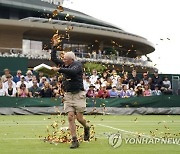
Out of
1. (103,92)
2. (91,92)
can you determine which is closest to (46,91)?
(91,92)

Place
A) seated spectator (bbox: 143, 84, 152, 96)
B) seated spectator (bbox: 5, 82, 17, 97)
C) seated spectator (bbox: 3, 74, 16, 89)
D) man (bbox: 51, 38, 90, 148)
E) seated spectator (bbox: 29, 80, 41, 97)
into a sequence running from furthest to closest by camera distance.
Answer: seated spectator (bbox: 143, 84, 152, 96) → seated spectator (bbox: 29, 80, 41, 97) → seated spectator (bbox: 5, 82, 17, 97) → seated spectator (bbox: 3, 74, 16, 89) → man (bbox: 51, 38, 90, 148)

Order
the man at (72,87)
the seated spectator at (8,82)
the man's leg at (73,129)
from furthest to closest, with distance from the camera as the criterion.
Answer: the seated spectator at (8,82) < the man at (72,87) < the man's leg at (73,129)

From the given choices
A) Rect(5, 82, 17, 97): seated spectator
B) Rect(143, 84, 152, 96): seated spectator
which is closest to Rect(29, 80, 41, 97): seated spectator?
Rect(5, 82, 17, 97): seated spectator

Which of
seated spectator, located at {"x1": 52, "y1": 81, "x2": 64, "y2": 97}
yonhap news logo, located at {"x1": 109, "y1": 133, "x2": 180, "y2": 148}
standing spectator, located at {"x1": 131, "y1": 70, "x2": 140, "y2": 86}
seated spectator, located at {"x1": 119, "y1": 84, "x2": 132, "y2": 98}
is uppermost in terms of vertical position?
standing spectator, located at {"x1": 131, "y1": 70, "x2": 140, "y2": 86}

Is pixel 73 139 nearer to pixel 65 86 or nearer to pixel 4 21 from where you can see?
pixel 65 86

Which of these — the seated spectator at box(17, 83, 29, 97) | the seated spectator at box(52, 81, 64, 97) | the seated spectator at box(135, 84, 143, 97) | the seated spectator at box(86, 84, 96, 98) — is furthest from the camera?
the seated spectator at box(135, 84, 143, 97)

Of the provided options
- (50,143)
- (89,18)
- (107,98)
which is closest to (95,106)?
(107,98)

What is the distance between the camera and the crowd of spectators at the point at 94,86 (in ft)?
75.4

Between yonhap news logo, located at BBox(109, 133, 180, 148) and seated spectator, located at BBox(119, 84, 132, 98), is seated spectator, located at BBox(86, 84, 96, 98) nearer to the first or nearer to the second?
seated spectator, located at BBox(119, 84, 132, 98)

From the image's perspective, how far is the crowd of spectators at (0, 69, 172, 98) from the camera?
2298cm

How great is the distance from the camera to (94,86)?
23750 mm

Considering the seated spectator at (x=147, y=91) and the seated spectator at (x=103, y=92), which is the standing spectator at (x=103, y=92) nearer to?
the seated spectator at (x=103, y=92)

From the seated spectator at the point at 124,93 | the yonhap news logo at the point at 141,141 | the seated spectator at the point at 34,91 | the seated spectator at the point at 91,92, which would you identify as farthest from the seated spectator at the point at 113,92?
the yonhap news logo at the point at 141,141

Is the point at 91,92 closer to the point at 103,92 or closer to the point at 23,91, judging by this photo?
the point at 103,92
